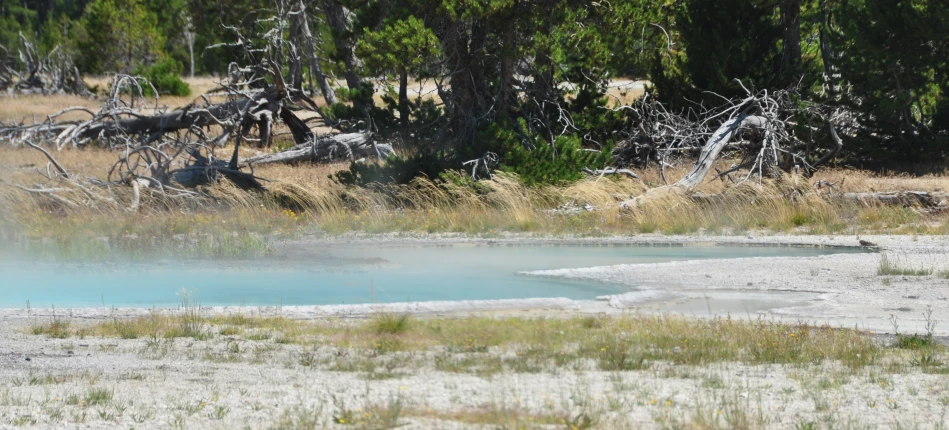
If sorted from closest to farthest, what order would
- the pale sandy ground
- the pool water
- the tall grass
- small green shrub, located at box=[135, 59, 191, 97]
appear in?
the pale sandy ground → the pool water → the tall grass → small green shrub, located at box=[135, 59, 191, 97]

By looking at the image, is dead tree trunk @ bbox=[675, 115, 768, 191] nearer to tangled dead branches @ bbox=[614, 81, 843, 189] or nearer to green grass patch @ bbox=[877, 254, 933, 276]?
tangled dead branches @ bbox=[614, 81, 843, 189]

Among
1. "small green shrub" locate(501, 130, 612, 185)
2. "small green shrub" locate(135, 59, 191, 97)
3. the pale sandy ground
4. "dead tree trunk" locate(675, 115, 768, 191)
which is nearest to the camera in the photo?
the pale sandy ground

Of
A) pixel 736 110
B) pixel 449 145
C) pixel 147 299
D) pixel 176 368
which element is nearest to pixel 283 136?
pixel 449 145

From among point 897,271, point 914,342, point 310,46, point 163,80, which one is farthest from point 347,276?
point 163,80

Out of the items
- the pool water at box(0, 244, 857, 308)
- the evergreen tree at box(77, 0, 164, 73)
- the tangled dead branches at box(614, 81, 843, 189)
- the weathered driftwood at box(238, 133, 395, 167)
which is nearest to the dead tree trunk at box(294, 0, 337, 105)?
the weathered driftwood at box(238, 133, 395, 167)

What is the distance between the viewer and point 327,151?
86.8ft

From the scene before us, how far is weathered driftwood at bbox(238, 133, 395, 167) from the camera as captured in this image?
26000 mm

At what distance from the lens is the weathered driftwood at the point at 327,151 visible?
2600 centimetres

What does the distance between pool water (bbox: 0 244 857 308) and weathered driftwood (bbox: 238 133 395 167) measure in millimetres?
9504

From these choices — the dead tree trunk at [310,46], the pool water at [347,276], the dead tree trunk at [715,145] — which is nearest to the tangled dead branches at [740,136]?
the dead tree trunk at [715,145]

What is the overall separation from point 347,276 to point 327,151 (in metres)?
13.0

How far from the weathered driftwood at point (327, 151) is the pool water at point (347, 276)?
9504mm

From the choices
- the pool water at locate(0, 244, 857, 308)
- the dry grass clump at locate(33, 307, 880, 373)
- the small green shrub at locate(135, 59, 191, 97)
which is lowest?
the dry grass clump at locate(33, 307, 880, 373)

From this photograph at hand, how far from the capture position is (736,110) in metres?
22.3
